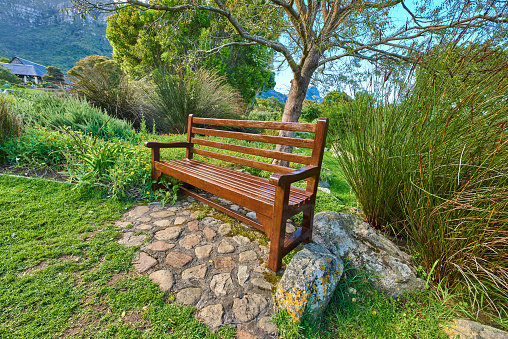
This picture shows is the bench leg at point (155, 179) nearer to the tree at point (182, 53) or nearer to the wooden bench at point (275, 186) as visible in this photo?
the wooden bench at point (275, 186)

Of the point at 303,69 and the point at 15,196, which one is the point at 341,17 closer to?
the point at 303,69

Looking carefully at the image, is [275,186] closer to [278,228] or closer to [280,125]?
[278,228]

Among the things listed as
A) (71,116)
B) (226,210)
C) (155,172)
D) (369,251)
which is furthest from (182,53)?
(369,251)

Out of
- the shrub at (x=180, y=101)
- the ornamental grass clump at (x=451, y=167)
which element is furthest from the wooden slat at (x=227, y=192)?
the shrub at (x=180, y=101)

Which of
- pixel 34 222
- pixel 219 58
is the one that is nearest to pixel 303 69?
pixel 34 222

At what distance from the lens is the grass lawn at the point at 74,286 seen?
1.21m

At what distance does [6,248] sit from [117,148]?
5.09ft

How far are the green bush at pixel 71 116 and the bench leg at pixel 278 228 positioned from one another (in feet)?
12.7

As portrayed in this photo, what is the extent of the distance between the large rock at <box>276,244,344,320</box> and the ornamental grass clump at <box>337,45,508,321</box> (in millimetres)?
628

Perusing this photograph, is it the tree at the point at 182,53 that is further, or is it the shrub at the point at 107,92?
the tree at the point at 182,53

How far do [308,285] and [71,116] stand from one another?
5.40m

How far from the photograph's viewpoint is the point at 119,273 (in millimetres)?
1598

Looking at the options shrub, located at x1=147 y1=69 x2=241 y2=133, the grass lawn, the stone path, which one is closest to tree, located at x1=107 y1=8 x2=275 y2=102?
shrub, located at x1=147 y1=69 x2=241 y2=133

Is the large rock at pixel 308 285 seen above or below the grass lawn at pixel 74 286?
above
